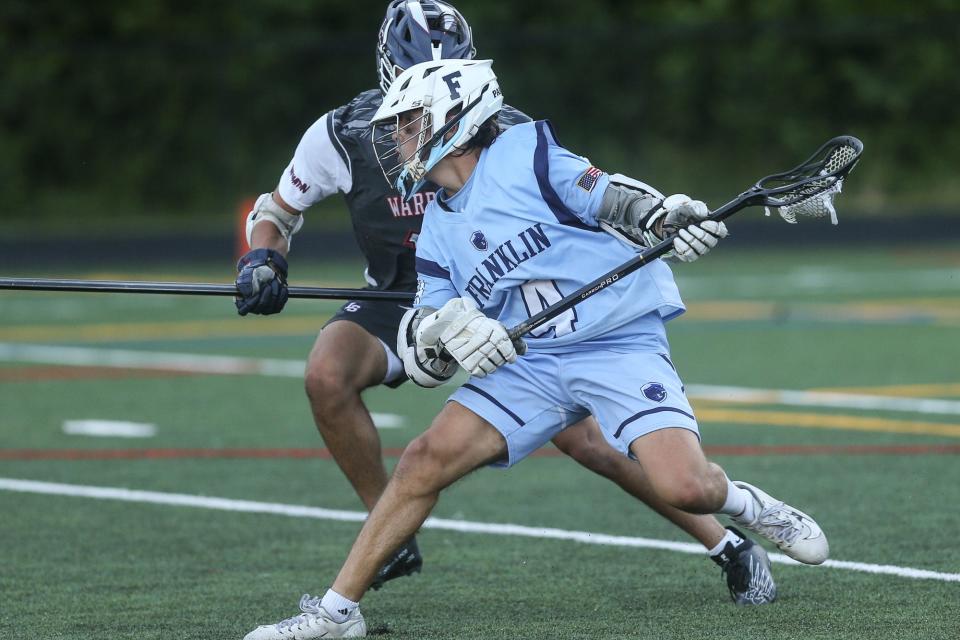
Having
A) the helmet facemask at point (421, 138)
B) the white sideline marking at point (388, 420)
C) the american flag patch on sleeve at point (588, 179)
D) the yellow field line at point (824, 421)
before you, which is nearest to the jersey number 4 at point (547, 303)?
the american flag patch on sleeve at point (588, 179)

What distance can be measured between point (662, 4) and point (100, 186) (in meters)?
11.4

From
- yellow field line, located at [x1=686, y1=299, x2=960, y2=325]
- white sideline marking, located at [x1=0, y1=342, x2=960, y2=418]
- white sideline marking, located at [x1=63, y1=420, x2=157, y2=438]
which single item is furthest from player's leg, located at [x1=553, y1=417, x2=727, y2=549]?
yellow field line, located at [x1=686, y1=299, x2=960, y2=325]

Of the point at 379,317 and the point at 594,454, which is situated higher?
the point at 379,317

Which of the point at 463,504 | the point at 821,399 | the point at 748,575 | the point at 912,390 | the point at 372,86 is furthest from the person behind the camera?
the point at 372,86

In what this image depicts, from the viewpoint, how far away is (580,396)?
5668mm

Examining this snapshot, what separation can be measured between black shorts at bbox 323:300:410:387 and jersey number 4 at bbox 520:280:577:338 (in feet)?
4.31

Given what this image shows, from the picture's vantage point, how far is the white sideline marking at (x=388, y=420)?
34.2 ft

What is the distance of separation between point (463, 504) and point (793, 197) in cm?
289

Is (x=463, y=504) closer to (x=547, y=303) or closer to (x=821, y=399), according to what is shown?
(x=547, y=303)

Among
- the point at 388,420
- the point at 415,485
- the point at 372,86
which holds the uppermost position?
the point at 415,485

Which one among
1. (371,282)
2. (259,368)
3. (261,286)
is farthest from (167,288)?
(259,368)

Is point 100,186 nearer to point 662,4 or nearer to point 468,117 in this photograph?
point 662,4

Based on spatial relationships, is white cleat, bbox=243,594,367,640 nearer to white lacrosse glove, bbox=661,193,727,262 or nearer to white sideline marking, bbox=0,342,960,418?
white lacrosse glove, bbox=661,193,727,262

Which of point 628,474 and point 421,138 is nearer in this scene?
point 421,138
